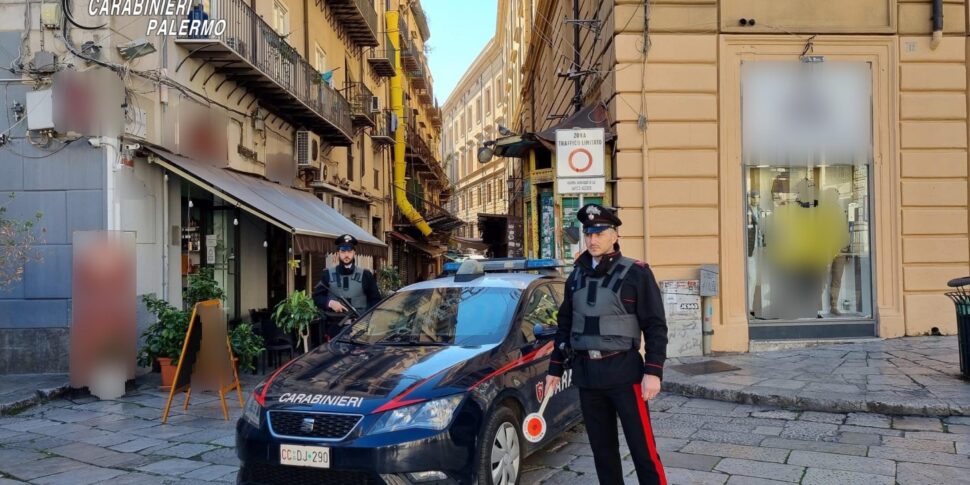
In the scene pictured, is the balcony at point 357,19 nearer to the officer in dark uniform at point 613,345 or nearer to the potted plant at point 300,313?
the potted plant at point 300,313

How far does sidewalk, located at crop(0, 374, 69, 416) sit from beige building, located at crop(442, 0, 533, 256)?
59.4ft

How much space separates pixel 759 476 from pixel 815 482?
38 centimetres

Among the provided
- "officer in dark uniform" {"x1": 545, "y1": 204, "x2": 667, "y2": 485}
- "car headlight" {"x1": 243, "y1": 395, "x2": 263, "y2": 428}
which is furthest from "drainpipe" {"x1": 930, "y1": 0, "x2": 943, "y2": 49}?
"car headlight" {"x1": 243, "y1": 395, "x2": 263, "y2": 428}

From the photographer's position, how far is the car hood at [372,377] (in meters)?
4.33

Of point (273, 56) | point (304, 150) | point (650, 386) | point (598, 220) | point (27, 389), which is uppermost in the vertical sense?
point (273, 56)

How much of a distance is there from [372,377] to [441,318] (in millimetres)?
1109

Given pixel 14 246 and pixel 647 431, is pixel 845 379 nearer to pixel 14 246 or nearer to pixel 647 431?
pixel 647 431

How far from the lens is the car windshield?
5.35 meters

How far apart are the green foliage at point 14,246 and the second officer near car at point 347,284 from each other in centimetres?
328

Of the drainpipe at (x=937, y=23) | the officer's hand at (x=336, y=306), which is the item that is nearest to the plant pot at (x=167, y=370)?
the officer's hand at (x=336, y=306)

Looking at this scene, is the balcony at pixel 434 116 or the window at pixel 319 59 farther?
the balcony at pixel 434 116

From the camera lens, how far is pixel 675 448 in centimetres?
607

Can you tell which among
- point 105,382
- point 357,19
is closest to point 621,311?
point 105,382

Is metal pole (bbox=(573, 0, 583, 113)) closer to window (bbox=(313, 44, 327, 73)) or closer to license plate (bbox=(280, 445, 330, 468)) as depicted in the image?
window (bbox=(313, 44, 327, 73))
